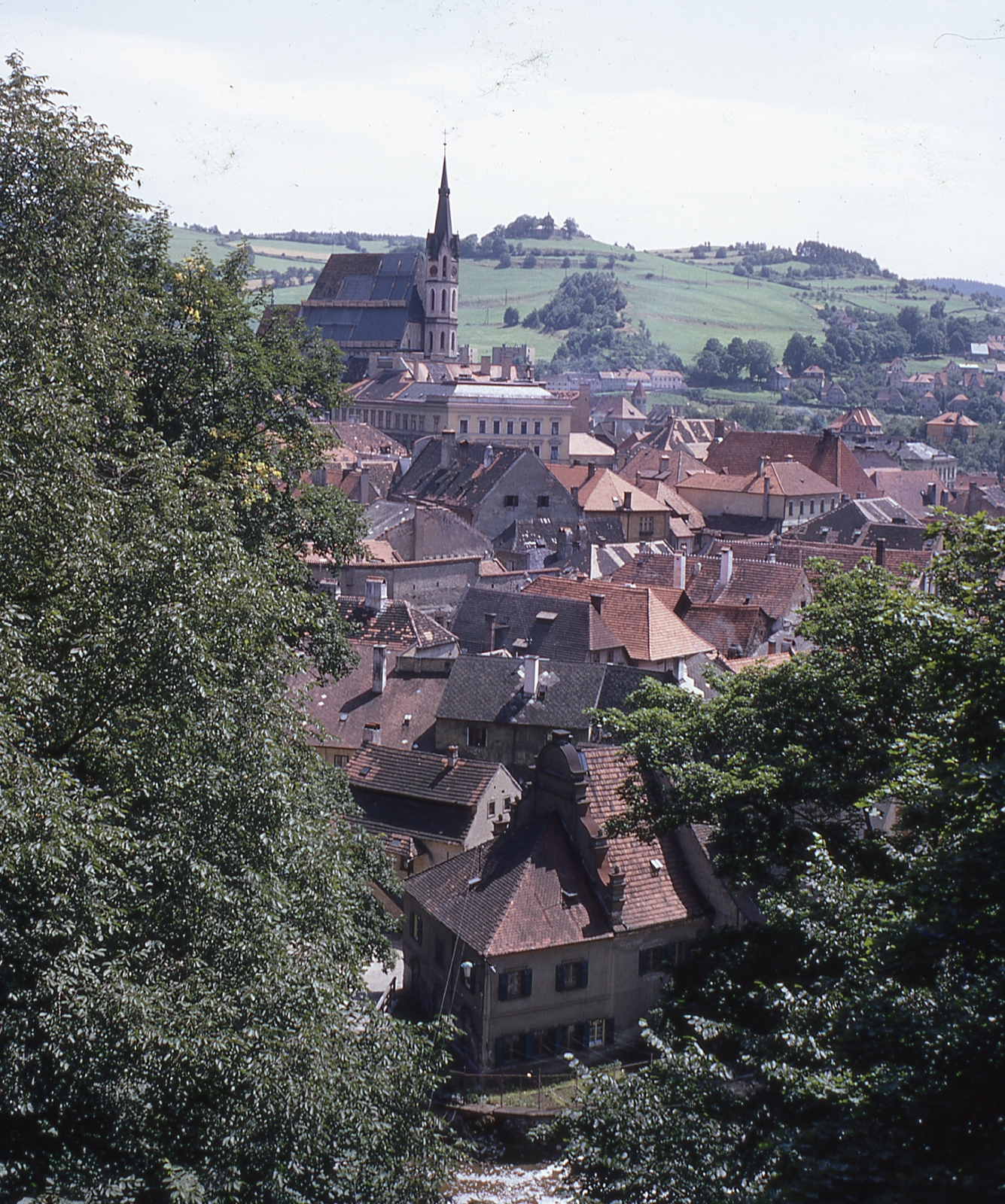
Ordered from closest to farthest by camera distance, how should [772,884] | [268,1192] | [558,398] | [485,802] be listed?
1. [268,1192]
2. [772,884]
3. [485,802]
4. [558,398]

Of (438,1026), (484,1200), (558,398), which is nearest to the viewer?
(438,1026)

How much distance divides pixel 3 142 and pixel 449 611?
114ft

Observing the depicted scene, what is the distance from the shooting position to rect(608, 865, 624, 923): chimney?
24.8 m

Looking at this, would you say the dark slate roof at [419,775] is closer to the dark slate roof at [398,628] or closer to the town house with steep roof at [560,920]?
the town house with steep roof at [560,920]

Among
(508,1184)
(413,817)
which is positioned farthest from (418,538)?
(508,1184)

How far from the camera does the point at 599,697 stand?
35219 mm

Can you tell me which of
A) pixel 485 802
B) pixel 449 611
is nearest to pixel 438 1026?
pixel 485 802

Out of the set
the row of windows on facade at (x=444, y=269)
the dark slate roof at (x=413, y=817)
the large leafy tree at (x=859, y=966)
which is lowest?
the dark slate roof at (x=413, y=817)

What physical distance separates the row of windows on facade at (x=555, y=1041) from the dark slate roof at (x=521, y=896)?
67.7 inches

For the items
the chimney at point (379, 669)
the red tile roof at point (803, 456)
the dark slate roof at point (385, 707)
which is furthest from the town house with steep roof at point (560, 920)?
the red tile roof at point (803, 456)

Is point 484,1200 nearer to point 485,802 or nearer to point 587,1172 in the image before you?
point 587,1172

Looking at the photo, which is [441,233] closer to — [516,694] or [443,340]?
[443,340]

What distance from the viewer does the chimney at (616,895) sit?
81.5ft

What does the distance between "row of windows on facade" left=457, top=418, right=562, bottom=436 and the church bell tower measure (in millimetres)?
45567
